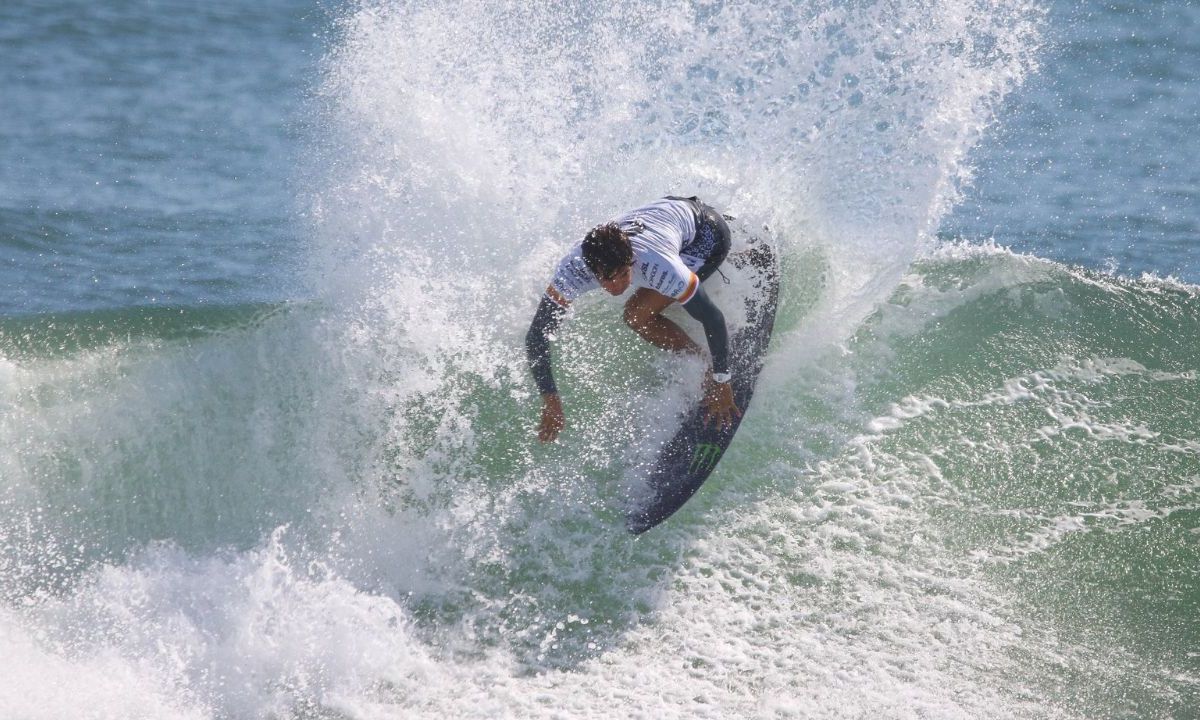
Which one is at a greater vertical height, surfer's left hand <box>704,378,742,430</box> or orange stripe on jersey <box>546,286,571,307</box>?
orange stripe on jersey <box>546,286,571,307</box>

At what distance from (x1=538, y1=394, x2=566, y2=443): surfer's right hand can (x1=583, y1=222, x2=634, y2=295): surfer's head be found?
0.67 m

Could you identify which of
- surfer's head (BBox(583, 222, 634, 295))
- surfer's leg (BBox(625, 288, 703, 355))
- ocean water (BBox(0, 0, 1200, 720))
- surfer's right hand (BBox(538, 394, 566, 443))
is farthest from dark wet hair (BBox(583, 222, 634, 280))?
ocean water (BBox(0, 0, 1200, 720))

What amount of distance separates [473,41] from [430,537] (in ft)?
14.3

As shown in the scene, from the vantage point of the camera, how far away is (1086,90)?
34.6 ft

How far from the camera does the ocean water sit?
441 cm

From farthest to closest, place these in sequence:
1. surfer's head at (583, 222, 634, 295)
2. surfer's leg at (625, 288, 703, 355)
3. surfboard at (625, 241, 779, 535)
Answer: surfer's leg at (625, 288, 703, 355) < surfboard at (625, 241, 779, 535) < surfer's head at (583, 222, 634, 295)

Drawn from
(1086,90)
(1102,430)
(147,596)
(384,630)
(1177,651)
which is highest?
(1086,90)

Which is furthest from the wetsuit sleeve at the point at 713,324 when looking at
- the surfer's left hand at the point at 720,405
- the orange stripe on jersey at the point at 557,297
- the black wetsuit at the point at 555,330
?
the orange stripe on jersey at the point at 557,297

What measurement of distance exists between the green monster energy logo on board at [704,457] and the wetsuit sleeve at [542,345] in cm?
89

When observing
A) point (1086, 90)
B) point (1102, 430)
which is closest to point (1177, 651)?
point (1102, 430)

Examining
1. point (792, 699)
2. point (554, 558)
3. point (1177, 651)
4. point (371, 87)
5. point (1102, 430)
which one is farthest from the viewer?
point (371, 87)

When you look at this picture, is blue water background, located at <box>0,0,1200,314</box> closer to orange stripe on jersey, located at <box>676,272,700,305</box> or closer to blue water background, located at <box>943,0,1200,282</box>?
blue water background, located at <box>943,0,1200,282</box>

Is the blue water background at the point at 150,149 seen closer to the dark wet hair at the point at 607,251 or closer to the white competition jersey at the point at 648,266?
the white competition jersey at the point at 648,266

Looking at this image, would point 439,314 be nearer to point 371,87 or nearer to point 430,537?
point 430,537
